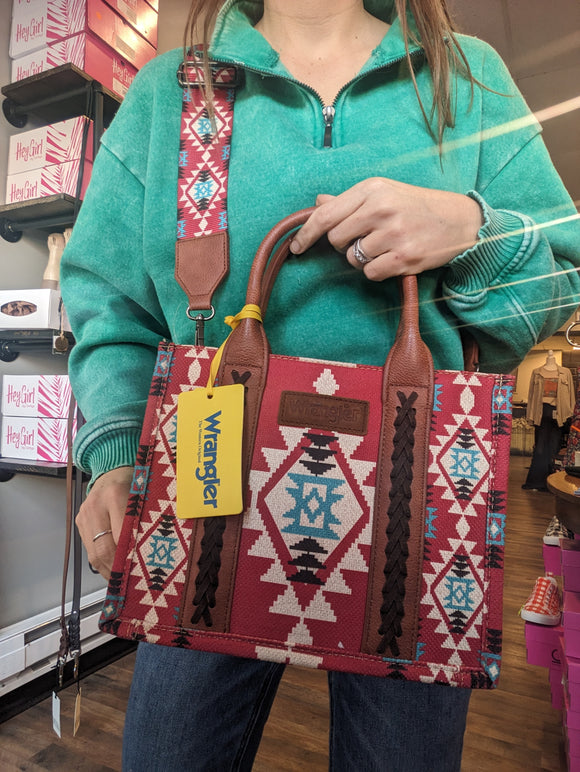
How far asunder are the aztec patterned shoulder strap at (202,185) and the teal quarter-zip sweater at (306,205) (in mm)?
14

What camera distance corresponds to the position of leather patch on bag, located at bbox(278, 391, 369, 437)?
0.40 metres

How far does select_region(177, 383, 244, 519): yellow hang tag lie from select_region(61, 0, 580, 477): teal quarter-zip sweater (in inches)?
3.9

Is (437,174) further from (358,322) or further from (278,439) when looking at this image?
(278,439)

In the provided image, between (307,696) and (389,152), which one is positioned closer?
(389,152)

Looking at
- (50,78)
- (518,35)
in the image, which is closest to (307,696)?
(50,78)

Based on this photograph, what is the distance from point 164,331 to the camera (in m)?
0.60

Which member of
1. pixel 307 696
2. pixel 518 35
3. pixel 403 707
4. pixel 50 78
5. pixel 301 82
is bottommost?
pixel 307 696

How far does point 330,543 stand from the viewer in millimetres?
394

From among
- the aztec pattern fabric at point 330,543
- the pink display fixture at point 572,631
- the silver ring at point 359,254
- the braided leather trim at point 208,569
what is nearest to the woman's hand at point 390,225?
the silver ring at point 359,254

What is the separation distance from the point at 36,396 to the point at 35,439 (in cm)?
13

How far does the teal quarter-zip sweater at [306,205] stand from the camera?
18.8 inches

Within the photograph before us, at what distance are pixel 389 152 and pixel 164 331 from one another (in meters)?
0.32

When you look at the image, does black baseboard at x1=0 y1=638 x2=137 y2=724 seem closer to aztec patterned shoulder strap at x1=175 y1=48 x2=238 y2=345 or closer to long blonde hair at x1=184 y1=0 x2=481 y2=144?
aztec patterned shoulder strap at x1=175 y1=48 x2=238 y2=345

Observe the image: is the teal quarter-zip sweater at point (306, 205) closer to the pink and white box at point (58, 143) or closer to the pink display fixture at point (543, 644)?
the pink and white box at point (58, 143)
